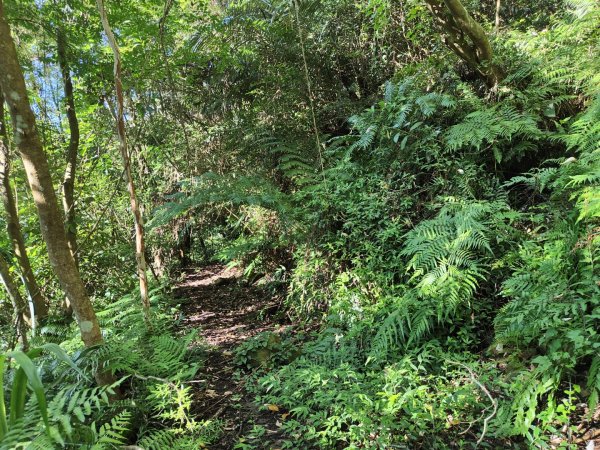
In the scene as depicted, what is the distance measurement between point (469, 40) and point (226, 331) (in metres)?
4.24

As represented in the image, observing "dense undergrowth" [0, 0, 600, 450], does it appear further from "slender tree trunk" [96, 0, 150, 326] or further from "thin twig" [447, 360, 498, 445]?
"slender tree trunk" [96, 0, 150, 326]

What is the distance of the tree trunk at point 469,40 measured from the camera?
151 inches

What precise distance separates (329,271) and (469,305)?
5.10ft

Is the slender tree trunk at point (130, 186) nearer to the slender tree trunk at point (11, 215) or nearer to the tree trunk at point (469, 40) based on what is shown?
the slender tree trunk at point (11, 215)

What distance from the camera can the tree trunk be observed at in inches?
151

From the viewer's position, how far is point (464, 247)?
308cm

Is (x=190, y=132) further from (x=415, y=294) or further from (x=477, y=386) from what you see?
(x=477, y=386)

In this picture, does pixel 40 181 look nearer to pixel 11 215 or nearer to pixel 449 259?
pixel 11 215

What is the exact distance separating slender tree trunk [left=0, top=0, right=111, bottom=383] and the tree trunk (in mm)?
3766

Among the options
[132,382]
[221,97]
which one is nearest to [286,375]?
[132,382]

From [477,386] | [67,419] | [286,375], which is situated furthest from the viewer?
[286,375]

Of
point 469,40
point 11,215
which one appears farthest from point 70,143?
point 469,40

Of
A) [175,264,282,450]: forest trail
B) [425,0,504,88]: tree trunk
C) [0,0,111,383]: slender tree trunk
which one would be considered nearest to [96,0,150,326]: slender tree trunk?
[0,0,111,383]: slender tree trunk

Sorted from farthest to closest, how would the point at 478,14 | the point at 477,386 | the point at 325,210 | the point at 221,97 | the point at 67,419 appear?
the point at 221,97, the point at 478,14, the point at 325,210, the point at 477,386, the point at 67,419
